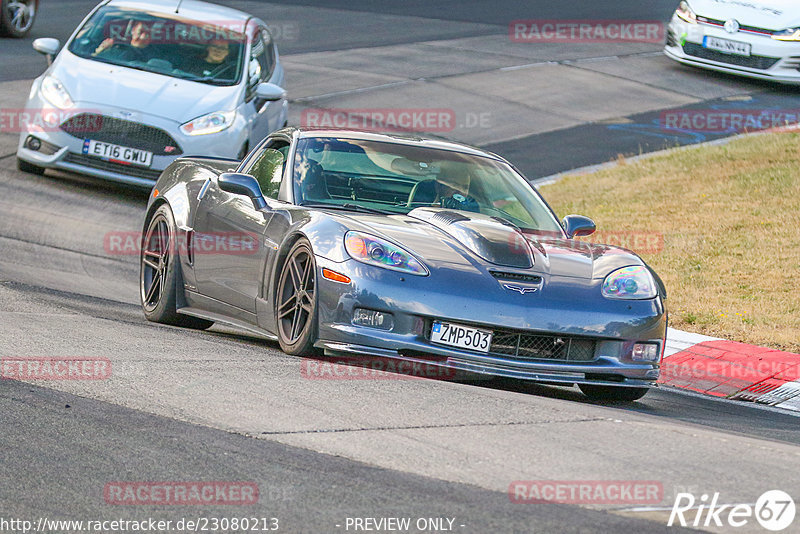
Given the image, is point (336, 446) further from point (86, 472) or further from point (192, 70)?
point (192, 70)

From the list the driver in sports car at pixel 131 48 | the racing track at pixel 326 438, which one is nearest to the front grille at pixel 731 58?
the driver in sports car at pixel 131 48

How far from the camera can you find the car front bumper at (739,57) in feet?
67.8

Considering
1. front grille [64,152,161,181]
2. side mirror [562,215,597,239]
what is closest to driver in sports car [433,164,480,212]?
side mirror [562,215,597,239]

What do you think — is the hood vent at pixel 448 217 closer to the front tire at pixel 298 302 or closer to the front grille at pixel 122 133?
the front tire at pixel 298 302

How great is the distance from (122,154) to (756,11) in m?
11.6

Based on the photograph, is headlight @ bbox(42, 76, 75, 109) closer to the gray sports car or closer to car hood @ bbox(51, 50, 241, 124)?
car hood @ bbox(51, 50, 241, 124)

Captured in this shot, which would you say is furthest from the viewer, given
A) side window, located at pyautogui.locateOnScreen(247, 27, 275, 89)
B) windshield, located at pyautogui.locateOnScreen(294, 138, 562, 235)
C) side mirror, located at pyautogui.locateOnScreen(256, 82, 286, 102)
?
side window, located at pyautogui.locateOnScreen(247, 27, 275, 89)

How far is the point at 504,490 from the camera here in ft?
15.3

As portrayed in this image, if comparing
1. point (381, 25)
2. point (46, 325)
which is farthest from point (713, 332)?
point (381, 25)

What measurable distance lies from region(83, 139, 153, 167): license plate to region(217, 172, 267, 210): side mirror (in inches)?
199

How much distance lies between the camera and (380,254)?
6.89 meters

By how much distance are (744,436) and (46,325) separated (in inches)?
145

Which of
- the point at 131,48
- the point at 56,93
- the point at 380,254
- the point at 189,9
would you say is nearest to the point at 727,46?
the point at 189,9

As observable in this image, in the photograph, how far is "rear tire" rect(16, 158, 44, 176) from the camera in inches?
533
